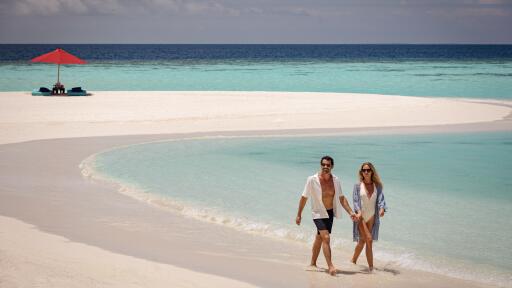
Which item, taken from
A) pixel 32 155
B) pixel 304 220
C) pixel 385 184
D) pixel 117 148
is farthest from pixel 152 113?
pixel 304 220

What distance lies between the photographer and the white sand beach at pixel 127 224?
7.55 meters

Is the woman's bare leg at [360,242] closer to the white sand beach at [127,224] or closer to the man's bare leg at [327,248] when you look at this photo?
the white sand beach at [127,224]

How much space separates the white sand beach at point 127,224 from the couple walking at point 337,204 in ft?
1.25

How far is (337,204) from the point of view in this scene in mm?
7859

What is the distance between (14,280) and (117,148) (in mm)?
11497

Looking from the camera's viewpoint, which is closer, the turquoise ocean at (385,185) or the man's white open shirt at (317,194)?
the man's white open shirt at (317,194)

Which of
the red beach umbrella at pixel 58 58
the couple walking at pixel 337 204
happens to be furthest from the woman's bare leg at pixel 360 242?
the red beach umbrella at pixel 58 58

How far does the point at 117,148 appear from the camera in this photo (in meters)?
18.2

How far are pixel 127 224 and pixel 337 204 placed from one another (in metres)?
3.51

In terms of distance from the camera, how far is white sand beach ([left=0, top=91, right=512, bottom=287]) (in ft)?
24.8

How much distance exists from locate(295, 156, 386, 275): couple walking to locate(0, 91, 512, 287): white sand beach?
15.0 inches

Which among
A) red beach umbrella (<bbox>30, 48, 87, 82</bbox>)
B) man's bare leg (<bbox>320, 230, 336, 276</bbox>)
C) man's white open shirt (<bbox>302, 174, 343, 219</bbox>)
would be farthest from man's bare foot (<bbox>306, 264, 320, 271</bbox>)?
red beach umbrella (<bbox>30, 48, 87, 82</bbox>)

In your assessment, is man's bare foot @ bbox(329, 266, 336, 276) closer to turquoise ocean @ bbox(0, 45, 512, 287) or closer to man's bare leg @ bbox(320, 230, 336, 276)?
man's bare leg @ bbox(320, 230, 336, 276)

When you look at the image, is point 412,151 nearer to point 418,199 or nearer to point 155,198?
point 418,199
